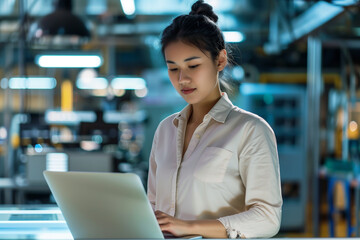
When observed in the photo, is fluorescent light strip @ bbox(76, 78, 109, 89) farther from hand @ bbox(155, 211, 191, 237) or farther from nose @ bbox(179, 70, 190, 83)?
hand @ bbox(155, 211, 191, 237)

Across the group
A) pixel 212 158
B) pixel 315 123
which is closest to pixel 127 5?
pixel 315 123

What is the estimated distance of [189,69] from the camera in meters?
1.58

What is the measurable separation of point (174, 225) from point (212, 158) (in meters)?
0.28

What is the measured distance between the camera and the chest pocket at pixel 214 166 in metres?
1.55

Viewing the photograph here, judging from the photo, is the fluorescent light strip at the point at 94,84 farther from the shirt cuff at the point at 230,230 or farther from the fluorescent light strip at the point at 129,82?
the shirt cuff at the point at 230,230

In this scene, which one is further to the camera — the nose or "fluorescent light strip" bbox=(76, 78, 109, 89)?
"fluorescent light strip" bbox=(76, 78, 109, 89)

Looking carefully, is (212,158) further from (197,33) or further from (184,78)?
(197,33)

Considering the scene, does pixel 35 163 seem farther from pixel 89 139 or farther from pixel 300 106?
pixel 300 106

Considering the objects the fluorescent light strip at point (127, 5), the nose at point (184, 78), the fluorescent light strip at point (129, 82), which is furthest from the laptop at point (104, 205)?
the fluorescent light strip at point (129, 82)

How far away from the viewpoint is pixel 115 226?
4.06ft

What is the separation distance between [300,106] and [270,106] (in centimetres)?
49

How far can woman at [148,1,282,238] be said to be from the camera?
1464 millimetres

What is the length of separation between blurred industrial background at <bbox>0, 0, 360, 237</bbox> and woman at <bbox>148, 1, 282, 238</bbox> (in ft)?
0.98

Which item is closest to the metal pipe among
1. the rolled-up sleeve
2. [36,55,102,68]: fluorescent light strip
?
[36,55,102,68]: fluorescent light strip
